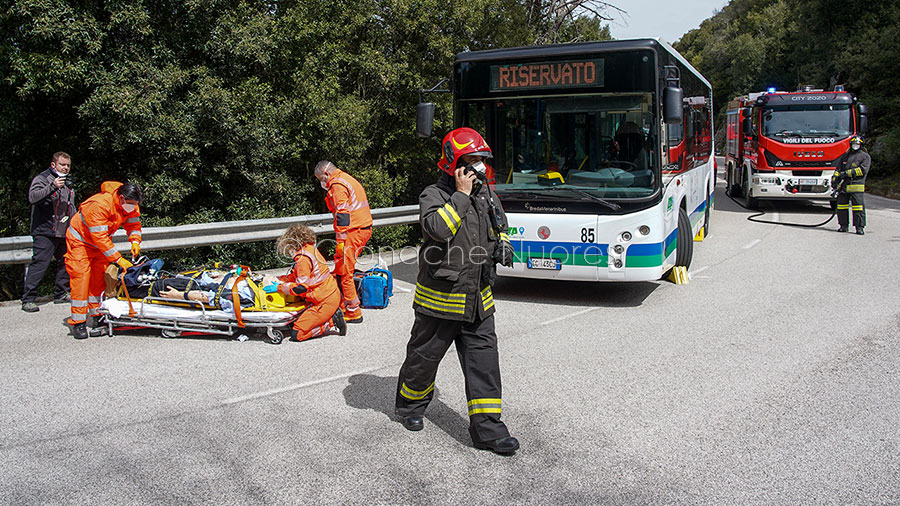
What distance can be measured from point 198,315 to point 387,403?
2633 mm

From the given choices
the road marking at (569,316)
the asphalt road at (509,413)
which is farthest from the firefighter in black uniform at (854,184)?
the road marking at (569,316)

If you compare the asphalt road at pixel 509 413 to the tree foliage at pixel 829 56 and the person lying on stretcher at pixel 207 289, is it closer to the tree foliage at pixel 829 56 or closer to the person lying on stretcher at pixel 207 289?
the person lying on stretcher at pixel 207 289

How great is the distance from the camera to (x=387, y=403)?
5.24 m

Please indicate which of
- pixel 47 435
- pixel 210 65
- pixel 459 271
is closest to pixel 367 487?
pixel 459 271

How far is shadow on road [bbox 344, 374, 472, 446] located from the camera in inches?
189

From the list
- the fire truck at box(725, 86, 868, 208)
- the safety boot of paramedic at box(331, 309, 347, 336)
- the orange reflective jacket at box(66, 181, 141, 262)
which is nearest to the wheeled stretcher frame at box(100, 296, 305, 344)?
the safety boot of paramedic at box(331, 309, 347, 336)

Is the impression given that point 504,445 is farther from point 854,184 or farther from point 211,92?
point 854,184

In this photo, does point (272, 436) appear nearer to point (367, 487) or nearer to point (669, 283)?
point (367, 487)

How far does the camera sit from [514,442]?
4.32 m

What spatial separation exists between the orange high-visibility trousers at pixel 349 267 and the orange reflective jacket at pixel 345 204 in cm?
8

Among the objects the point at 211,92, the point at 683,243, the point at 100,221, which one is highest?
the point at 211,92

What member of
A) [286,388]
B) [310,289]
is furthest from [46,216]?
[286,388]

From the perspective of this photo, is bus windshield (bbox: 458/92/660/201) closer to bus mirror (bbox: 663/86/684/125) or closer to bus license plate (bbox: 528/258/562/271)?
bus mirror (bbox: 663/86/684/125)

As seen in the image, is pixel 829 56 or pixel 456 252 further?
pixel 829 56
